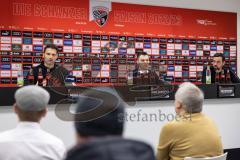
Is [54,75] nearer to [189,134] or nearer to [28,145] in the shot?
[189,134]

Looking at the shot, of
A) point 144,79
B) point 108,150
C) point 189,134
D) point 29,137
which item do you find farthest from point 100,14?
point 108,150

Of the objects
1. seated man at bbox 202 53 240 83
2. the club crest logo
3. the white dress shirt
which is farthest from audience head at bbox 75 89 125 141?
the club crest logo

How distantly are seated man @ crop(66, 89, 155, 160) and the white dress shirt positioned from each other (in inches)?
19.7

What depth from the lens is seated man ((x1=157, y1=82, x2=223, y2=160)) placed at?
2158mm

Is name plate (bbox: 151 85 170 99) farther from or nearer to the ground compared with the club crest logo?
nearer to the ground

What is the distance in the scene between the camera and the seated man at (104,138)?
868mm

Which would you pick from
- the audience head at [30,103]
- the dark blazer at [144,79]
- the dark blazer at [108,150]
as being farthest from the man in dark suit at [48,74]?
the dark blazer at [108,150]

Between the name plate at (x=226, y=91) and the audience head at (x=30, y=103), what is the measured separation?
95.3 inches

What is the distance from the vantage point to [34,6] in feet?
16.4

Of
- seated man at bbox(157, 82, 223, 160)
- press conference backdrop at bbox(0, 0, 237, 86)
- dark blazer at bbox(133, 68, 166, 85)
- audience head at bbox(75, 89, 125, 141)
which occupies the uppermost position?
press conference backdrop at bbox(0, 0, 237, 86)

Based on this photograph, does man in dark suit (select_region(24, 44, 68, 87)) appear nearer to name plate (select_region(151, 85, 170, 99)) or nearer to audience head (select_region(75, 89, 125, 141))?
name plate (select_region(151, 85, 170, 99))

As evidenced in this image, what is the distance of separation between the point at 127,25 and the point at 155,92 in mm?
2444

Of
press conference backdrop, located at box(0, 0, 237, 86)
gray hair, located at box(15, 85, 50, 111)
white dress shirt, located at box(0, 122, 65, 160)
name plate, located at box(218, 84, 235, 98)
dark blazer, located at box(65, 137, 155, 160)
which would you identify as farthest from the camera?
press conference backdrop, located at box(0, 0, 237, 86)

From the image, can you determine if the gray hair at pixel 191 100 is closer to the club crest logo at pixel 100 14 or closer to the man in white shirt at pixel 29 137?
the man in white shirt at pixel 29 137
